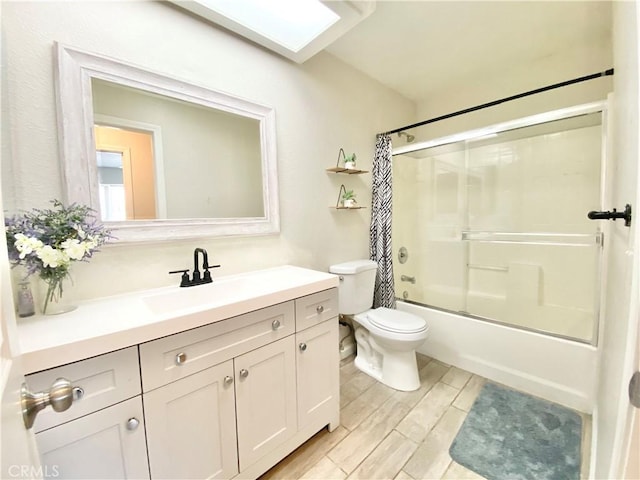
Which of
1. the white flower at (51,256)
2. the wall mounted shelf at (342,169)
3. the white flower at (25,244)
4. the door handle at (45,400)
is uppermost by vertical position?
the wall mounted shelf at (342,169)

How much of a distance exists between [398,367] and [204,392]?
4.34ft

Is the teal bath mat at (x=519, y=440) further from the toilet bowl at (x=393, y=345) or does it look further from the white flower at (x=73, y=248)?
the white flower at (x=73, y=248)

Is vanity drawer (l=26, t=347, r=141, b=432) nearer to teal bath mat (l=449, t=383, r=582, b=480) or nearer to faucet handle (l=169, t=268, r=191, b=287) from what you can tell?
faucet handle (l=169, t=268, r=191, b=287)

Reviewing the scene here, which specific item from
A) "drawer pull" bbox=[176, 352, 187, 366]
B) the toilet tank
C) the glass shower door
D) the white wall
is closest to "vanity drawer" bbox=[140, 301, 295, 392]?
"drawer pull" bbox=[176, 352, 187, 366]

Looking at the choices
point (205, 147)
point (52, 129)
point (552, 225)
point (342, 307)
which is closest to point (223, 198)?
point (205, 147)

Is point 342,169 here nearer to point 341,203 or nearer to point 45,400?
point 341,203

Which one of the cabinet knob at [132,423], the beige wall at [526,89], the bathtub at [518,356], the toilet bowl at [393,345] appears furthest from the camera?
the beige wall at [526,89]

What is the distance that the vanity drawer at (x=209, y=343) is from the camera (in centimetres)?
86

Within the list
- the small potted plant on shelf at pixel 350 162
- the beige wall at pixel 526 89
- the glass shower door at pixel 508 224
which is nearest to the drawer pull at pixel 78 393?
the small potted plant on shelf at pixel 350 162

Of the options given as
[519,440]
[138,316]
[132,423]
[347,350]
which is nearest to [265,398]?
[132,423]

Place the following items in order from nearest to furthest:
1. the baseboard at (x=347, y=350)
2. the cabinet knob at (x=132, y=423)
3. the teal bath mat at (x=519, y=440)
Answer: the cabinet knob at (x=132, y=423) → the teal bath mat at (x=519, y=440) → the baseboard at (x=347, y=350)

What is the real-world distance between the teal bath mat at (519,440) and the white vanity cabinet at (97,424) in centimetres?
141

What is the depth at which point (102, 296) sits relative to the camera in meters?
1.14

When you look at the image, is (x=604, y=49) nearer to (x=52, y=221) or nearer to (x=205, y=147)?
(x=205, y=147)
